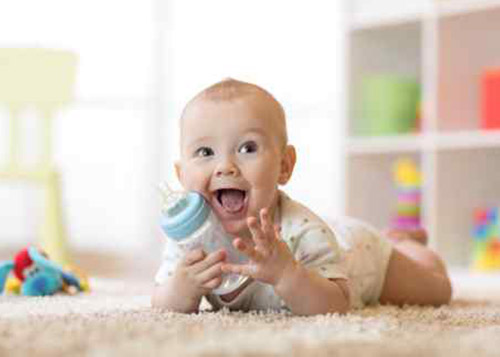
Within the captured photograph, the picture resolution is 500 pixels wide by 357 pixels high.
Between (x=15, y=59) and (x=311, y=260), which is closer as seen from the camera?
(x=311, y=260)

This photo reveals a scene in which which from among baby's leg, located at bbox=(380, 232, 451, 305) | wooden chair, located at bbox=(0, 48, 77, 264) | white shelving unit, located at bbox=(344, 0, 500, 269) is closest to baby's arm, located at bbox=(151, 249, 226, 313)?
baby's leg, located at bbox=(380, 232, 451, 305)

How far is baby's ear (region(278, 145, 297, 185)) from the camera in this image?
3.81ft

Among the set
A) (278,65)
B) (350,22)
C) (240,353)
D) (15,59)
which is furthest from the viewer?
(278,65)

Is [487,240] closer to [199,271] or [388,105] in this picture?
[388,105]

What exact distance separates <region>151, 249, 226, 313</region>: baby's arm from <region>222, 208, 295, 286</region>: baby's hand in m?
0.02

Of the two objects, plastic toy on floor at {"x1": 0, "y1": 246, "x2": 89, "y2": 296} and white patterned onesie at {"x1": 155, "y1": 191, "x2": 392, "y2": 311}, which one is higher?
white patterned onesie at {"x1": 155, "y1": 191, "x2": 392, "y2": 311}

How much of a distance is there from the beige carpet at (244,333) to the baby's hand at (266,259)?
0.17 ft

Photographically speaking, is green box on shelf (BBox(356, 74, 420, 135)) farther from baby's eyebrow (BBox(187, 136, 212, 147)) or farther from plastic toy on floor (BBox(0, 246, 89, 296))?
baby's eyebrow (BBox(187, 136, 212, 147))

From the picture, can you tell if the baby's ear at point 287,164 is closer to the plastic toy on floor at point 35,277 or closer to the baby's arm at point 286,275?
the baby's arm at point 286,275

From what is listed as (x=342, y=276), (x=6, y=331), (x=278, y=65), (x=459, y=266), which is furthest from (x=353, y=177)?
(x=6, y=331)

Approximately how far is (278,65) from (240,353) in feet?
8.06

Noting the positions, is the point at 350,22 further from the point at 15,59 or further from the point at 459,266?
the point at 15,59

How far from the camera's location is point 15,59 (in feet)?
9.52

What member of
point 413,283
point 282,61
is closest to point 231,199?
point 413,283
